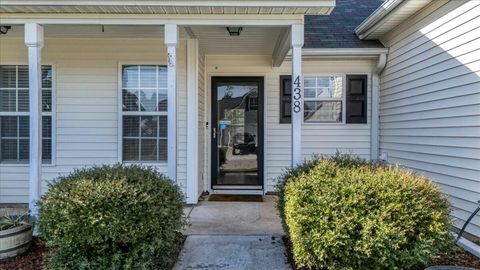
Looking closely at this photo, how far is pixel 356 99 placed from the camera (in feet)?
23.5

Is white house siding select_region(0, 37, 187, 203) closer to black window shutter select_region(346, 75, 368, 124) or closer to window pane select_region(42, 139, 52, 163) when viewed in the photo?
window pane select_region(42, 139, 52, 163)

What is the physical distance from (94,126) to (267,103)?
2.99m

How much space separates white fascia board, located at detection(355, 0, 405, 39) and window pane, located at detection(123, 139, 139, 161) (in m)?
4.10

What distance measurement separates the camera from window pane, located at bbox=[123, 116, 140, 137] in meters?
6.43

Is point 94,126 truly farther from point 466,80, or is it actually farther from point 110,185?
point 466,80

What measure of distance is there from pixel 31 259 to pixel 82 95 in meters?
3.08

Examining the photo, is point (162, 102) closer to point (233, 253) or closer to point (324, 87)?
point (324, 87)

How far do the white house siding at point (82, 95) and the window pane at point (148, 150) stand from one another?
42 cm

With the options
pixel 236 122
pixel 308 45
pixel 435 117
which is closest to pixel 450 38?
pixel 435 117

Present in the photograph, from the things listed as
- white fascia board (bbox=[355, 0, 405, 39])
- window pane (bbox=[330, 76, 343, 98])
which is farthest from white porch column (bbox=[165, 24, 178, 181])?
window pane (bbox=[330, 76, 343, 98])

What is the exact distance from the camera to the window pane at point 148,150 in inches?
253

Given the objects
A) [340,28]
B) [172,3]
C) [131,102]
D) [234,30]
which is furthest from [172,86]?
[340,28]

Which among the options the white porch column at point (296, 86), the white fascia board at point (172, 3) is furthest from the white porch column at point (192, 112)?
the white porch column at point (296, 86)

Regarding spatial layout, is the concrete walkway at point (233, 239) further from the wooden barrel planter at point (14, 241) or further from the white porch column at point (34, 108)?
the white porch column at point (34, 108)
